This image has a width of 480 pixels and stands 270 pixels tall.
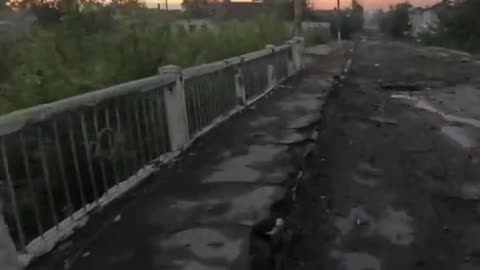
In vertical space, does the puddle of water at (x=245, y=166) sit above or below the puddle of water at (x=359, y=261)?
above

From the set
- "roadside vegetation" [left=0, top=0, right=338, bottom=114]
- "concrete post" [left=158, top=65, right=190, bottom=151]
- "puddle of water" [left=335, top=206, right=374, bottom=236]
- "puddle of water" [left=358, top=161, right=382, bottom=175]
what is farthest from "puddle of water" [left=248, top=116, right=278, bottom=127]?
"puddle of water" [left=335, top=206, right=374, bottom=236]

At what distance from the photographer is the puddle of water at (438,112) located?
9.93 m

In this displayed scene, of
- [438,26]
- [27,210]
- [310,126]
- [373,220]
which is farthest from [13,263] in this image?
[438,26]

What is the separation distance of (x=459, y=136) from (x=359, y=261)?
5274 millimetres

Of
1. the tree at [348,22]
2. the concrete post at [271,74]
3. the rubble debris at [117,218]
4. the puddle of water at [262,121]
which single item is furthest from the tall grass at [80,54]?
the tree at [348,22]

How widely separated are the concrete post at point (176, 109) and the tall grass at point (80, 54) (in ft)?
2.08

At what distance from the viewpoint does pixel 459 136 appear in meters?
8.53

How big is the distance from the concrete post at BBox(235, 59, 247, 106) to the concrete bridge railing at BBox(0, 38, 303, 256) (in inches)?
87.7

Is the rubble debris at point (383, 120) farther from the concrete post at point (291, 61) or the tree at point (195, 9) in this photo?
the tree at point (195, 9)

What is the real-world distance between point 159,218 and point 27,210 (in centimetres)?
97

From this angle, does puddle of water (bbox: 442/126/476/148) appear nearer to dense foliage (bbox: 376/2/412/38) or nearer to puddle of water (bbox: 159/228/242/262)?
puddle of water (bbox: 159/228/242/262)

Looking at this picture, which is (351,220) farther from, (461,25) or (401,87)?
(461,25)

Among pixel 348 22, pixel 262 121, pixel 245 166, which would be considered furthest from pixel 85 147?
pixel 348 22

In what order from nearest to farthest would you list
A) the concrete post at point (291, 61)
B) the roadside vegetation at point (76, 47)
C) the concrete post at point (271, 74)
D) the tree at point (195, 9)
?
the roadside vegetation at point (76, 47), the concrete post at point (271, 74), the concrete post at point (291, 61), the tree at point (195, 9)
